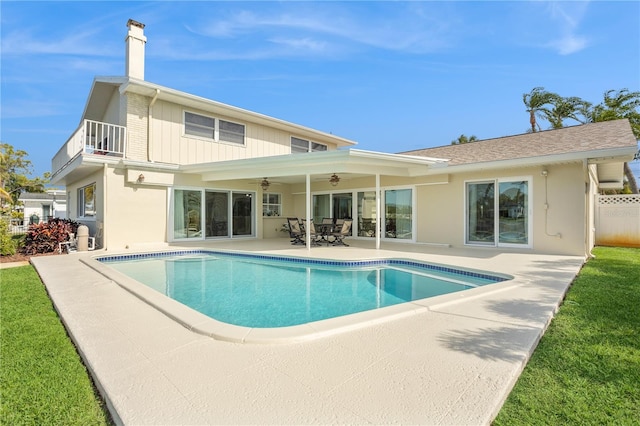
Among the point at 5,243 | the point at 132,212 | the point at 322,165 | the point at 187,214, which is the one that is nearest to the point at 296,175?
the point at 322,165

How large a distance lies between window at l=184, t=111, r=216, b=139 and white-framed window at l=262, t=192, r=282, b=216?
3.65 meters

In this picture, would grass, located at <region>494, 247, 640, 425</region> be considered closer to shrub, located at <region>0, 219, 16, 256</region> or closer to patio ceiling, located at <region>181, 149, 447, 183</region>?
patio ceiling, located at <region>181, 149, 447, 183</region>

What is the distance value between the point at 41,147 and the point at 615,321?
167 feet

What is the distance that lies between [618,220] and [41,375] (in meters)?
17.4

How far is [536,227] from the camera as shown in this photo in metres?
9.98

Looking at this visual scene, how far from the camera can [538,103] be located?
24.8 meters

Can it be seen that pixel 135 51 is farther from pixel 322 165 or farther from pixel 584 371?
pixel 584 371

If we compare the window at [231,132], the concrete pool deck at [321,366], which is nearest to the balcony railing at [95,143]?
the window at [231,132]

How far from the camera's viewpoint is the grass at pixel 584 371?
2229mm

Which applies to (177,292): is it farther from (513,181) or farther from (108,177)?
(513,181)

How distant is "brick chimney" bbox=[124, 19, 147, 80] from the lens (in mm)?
11907

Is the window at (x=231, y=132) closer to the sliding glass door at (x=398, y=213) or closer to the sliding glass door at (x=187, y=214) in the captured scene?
the sliding glass door at (x=187, y=214)

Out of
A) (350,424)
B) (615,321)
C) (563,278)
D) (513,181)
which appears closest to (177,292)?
(350,424)

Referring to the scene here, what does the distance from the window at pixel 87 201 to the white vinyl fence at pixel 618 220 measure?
65.3 ft
